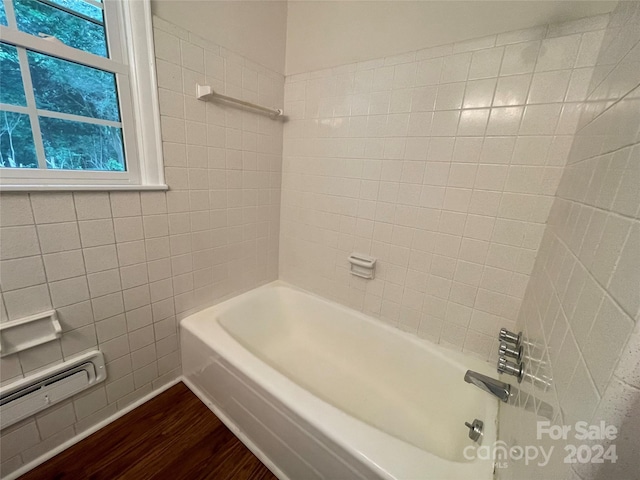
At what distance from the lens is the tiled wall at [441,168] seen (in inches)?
39.6

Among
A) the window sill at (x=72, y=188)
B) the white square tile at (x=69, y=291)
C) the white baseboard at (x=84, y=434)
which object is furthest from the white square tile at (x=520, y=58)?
the white baseboard at (x=84, y=434)

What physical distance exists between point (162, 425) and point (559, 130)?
2294 mm

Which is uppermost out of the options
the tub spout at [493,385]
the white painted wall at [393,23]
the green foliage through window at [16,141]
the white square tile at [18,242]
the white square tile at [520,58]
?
the white painted wall at [393,23]

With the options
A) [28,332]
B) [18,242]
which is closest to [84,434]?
[28,332]

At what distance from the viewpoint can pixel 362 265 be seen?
1.54 meters

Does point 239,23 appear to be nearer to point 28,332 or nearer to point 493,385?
point 28,332

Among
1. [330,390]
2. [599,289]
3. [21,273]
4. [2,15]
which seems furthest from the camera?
[330,390]

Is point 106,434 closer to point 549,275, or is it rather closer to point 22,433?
point 22,433

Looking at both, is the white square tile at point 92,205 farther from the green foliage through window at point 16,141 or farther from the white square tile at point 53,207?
the green foliage through window at point 16,141

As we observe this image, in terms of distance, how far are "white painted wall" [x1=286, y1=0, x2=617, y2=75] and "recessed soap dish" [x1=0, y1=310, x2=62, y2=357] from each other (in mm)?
1839

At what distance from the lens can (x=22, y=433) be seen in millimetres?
1013

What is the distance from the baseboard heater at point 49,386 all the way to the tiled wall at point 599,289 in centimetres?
165

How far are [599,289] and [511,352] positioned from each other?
627mm

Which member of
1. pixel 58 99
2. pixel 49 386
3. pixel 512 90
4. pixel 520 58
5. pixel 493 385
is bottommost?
pixel 49 386
